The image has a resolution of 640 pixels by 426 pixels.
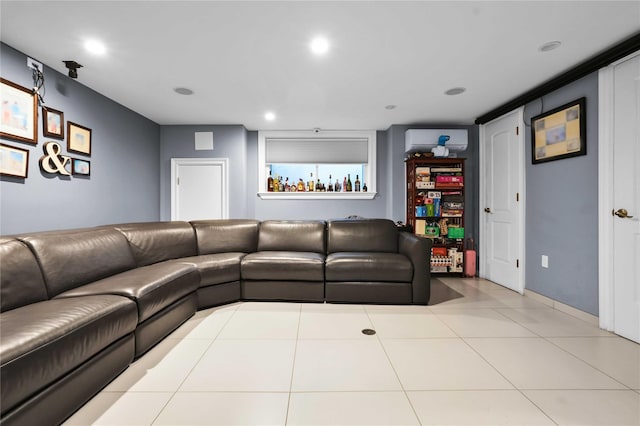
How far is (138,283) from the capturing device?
79.7 inches

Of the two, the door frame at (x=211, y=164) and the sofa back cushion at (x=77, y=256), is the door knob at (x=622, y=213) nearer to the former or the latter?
the sofa back cushion at (x=77, y=256)

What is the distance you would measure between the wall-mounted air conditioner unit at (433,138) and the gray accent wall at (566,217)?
1.03 metres

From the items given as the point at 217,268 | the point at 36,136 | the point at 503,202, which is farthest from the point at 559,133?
the point at 36,136

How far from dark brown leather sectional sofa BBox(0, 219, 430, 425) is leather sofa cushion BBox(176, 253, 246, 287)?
0.04 ft

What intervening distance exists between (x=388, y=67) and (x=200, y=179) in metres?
3.48

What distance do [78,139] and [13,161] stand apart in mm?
788

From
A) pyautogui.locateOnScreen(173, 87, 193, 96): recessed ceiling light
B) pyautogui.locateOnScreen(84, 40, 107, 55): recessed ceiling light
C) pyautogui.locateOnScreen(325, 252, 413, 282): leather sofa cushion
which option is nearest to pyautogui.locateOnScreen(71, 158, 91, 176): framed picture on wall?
pyautogui.locateOnScreen(84, 40, 107, 55): recessed ceiling light

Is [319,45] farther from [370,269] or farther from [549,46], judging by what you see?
[370,269]

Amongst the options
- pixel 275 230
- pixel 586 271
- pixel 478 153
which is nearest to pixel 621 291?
pixel 586 271

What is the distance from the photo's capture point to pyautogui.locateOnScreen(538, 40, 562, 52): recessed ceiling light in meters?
2.28

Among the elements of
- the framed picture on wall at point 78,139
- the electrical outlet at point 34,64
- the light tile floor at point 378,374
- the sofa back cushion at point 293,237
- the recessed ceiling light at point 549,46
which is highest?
the recessed ceiling light at point 549,46

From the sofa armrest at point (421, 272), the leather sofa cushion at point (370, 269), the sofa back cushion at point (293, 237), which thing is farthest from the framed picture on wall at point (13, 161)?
the sofa armrest at point (421, 272)

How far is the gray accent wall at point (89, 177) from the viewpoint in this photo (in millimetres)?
2402

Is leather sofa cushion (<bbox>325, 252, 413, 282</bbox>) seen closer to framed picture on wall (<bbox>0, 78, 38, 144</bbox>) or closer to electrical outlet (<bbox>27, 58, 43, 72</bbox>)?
framed picture on wall (<bbox>0, 78, 38, 144</bbox>)
